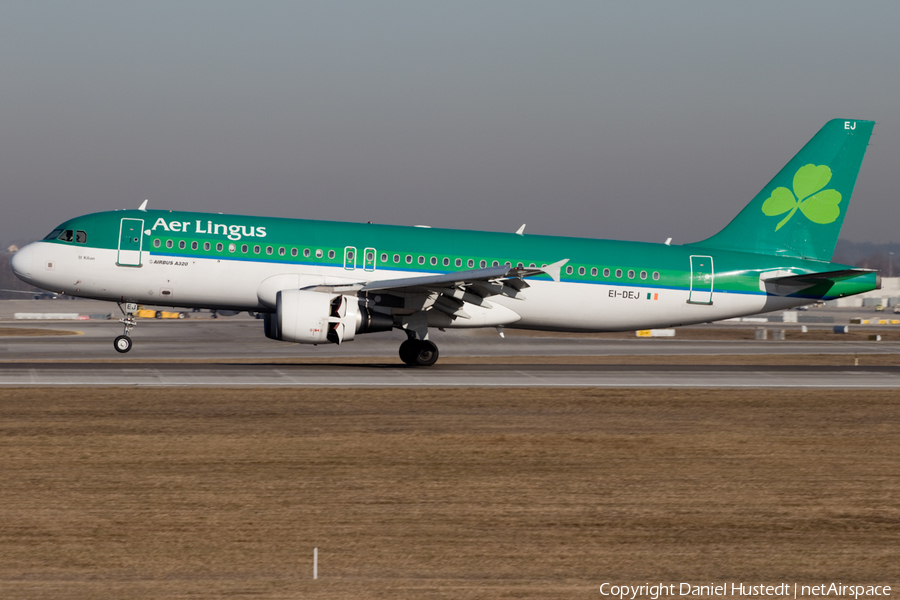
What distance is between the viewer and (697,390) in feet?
83.1

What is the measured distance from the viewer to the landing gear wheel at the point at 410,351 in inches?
1205

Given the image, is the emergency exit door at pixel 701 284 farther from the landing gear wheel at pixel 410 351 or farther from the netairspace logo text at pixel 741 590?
the netairspace logo text at pixel 741 590

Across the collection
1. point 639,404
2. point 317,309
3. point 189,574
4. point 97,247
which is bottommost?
point 189,574

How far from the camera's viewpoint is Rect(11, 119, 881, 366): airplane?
28.3 meters

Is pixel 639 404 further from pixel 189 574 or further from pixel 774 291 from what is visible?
pixel 189 574

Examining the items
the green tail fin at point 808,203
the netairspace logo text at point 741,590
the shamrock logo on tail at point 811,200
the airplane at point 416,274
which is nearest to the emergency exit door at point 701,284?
the airplane at point 416,274

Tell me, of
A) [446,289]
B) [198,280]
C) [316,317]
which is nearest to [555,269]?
[446,289]

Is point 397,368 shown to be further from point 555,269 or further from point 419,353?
point 555,269

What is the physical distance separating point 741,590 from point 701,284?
23337mm

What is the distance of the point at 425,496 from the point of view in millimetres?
13383

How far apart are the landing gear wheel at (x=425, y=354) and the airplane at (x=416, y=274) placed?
0.05 meters

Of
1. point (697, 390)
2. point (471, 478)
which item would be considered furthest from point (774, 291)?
point (471, 478)

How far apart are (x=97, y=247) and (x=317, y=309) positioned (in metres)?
7.89

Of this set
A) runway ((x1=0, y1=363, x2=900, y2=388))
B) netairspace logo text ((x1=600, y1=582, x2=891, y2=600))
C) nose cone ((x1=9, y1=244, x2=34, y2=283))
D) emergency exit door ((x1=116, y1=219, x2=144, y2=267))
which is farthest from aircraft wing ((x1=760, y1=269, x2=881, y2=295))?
nose cone ((x1=9, y1=244, x2=34, y2=283))
